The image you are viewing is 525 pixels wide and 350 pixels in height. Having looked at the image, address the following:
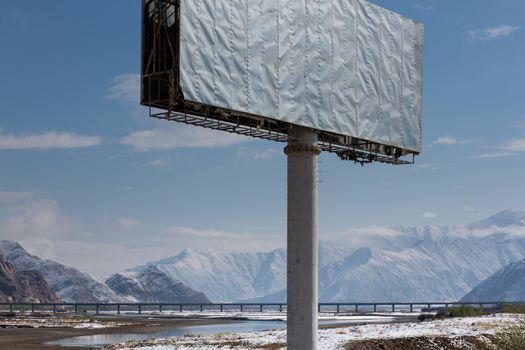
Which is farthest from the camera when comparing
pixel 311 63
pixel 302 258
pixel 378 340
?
pixel 378 340

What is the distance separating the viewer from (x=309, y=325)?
97.1 feet

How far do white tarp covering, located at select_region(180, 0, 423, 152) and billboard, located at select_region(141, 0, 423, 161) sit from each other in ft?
0.13

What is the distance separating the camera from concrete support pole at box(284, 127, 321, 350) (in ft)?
96.9

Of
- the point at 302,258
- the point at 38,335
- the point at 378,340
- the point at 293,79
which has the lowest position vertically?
the point at 38,335

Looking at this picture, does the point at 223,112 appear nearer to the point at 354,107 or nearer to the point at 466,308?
the point at 354,107

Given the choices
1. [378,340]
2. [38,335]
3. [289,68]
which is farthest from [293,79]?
[38,335]

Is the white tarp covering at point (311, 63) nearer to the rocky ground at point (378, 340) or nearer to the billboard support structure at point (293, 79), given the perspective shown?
the billboard support structure at point (293, 79)

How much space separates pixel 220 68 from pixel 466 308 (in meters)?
49.2

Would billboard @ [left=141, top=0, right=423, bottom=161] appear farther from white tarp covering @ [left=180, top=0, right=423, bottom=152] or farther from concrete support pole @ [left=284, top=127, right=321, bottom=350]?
concrete support pole @ [left=284, top=127, right=321, bottom=350]

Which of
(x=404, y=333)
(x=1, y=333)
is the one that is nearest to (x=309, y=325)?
(x=404, y=333)

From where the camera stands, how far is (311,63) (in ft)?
102

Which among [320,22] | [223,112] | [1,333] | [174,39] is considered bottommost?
[1,333]

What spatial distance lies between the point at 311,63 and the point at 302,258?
772cm

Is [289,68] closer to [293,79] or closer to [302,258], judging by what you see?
[293,79]
